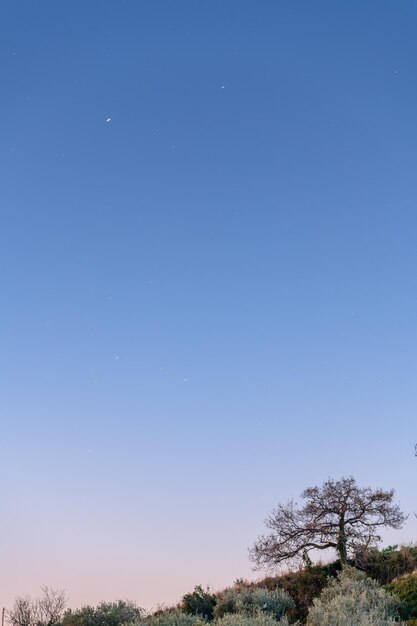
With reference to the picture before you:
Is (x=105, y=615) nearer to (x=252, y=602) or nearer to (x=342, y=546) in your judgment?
(x=252, y=602)

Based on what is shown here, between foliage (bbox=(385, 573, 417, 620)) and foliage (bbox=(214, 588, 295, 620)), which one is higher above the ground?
foliage (bbox=(214, 588, 295, 620))

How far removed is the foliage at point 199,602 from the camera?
1164 inches

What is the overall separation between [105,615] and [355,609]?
1354 centimetres

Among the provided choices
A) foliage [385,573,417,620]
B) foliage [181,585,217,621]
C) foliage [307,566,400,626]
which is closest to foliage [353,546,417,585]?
foliage [385,573,417,620]

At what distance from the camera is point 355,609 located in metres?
19.5

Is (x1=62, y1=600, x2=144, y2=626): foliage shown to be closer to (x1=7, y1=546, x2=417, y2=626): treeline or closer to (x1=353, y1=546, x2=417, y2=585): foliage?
(x1=7, y1=546, x2=417, y2=626): treeline

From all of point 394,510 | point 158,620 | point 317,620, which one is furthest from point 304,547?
point 317,620

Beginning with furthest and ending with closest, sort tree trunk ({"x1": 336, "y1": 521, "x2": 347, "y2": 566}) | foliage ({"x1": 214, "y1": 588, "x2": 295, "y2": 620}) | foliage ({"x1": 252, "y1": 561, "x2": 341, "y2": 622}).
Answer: tree trunk ({"x1": 336, "y1": 521, "x2": 347, "y2": 566}), foliage ({"x1": 252, "y1": 561, "x2": 341, "y2": 622}), foliage ({"x1": 214, "y1": 588, "x2": 295, "y2": 620})

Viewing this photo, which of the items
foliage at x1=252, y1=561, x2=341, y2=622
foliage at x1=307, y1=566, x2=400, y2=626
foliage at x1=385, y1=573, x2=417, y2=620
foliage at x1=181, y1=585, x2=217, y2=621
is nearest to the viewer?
foliage at x1=307, y1=566, x2=400, y2=626

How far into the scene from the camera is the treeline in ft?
61.8

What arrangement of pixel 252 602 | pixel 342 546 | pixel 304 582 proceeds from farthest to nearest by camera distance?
pixel 342 546 → pixel 304 582 → pixel 252 602

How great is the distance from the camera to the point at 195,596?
30.3 meters

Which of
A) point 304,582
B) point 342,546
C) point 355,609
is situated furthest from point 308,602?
point 355,609

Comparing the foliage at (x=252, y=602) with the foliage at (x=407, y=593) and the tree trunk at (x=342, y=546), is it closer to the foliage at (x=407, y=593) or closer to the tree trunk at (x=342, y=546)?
the foliage at (x=407, y=593)
